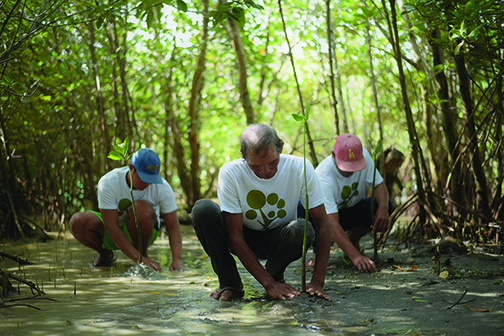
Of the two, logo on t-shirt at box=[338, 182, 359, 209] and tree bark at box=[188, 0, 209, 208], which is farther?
tree bark at box=[188, 0, 209, 208]

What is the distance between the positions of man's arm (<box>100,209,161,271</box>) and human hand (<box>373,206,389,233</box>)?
168cm

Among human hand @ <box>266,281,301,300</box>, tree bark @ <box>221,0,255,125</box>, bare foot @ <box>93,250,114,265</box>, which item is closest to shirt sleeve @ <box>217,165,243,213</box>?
human hand @ <box>266,281,301,300</box>

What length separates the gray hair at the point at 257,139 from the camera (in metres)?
2.42

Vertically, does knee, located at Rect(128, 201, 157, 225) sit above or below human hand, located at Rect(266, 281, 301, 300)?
above

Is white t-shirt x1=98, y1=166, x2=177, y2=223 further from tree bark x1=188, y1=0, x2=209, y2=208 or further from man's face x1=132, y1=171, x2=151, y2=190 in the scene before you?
tree bark x1=188, y1=0, x2=209, y2=208

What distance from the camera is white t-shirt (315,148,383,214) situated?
3.42 m

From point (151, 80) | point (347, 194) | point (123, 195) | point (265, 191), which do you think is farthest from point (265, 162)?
point (151, 80)

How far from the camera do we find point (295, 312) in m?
2.27

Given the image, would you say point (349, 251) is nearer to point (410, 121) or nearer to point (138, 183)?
point (410, 121)

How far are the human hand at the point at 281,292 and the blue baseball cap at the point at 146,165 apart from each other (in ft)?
4.59

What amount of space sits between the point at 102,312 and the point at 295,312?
99cm

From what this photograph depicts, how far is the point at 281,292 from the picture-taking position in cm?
245

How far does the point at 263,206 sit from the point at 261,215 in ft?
0.21

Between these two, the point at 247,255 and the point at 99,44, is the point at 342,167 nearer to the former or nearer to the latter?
the point at 247,255
